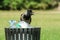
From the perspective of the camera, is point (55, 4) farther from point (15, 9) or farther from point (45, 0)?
point (15, 9)

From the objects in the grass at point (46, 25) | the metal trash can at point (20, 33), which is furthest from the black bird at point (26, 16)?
the grass at point (46, 25)

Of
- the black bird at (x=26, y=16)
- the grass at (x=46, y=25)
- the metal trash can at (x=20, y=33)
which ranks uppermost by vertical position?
the black bird at (x=26, y=16)

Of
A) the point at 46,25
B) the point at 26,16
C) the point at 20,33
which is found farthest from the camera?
the point at 46,25

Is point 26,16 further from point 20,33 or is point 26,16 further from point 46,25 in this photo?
point 46,25

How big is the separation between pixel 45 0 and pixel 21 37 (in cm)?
2226

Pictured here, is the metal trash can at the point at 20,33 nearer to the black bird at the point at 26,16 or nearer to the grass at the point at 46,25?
the black bird at the point at 26,16

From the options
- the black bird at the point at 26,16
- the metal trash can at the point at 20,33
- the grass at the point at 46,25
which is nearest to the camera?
the metal trash can at the point at 20,33

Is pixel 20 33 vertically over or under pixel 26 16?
under

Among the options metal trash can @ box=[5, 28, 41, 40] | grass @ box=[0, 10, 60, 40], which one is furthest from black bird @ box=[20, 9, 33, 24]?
grass @ box=[0, 10, 60, 40]

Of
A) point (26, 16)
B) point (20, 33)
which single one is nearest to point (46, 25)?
point (26, 16)

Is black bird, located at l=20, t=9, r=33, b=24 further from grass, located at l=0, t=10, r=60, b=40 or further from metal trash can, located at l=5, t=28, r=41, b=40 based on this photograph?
grass, located at l=0, t=10, r=60, b=40

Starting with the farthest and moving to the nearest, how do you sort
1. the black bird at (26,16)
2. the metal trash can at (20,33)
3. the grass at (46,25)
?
the grass at (46,25) → the black bird at (26,16) → the metal trash can at (20,33)

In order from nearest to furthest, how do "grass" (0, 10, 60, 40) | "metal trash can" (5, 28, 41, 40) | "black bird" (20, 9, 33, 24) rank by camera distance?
"metal trash can" (5, 28, 41, 40) → "black bird" (20, 9, 33, 24) → "grass" (0, 10, 60, 40)

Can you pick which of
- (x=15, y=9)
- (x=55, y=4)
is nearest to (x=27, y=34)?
(x=15, y=9)
